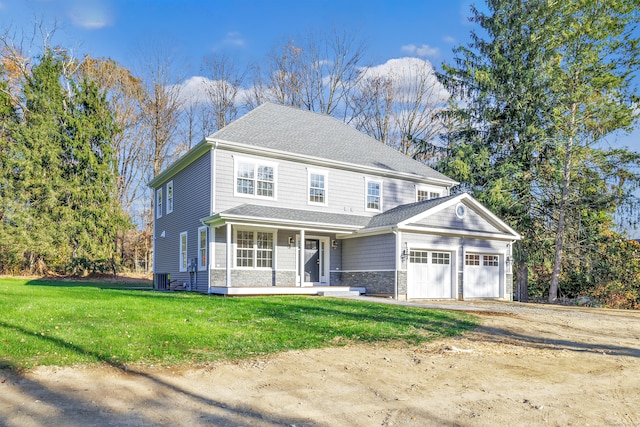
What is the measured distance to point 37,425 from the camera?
12.9ft

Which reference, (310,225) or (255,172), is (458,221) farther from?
(255,172)

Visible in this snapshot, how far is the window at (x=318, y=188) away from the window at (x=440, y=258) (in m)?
4.60

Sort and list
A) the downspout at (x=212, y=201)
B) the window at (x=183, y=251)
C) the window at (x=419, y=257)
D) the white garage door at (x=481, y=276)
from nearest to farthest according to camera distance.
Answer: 1. the downspout at (x=212, y=201)
2. the window at (x=419, y=257)
3. the white garage door at (x=481, y=276)
4. the window at (x=183, y=251)

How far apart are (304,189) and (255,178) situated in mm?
2083

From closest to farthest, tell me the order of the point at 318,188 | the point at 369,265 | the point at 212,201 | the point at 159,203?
the point at 212,201
the point at 369,265
the point at 318,188
the point at 159,203

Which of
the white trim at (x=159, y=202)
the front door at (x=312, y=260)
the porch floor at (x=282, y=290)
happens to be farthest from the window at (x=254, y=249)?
the white trim at (x=159, y=202)

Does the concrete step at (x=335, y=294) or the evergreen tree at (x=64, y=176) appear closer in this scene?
the concrete step at (x=335, y=294)

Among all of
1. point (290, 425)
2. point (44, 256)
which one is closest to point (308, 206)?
point (290, 425)

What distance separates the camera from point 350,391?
523 centimetres

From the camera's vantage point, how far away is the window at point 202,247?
55.3ft

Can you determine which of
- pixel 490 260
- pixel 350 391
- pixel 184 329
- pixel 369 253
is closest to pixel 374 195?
pixel 369 253

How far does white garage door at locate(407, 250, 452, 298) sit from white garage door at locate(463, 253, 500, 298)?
82cm

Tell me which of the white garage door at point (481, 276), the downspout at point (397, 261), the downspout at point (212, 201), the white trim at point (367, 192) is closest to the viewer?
the downspout at point (212, 201)

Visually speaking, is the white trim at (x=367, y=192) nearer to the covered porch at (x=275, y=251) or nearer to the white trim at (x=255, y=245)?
the covered porch at (x=275, y=251)
